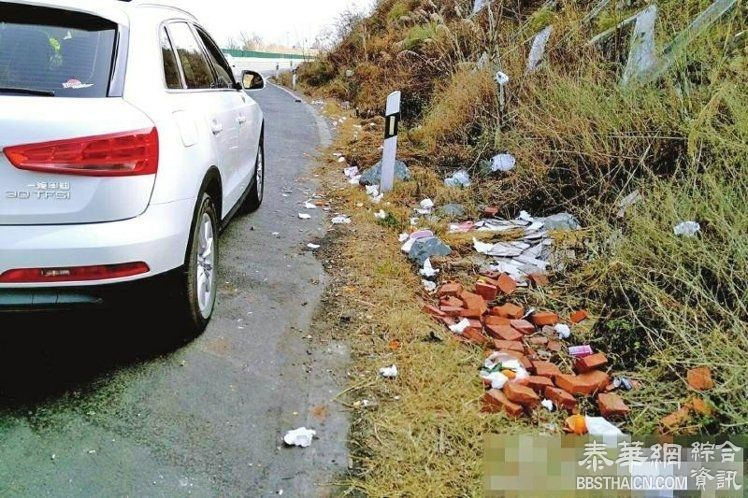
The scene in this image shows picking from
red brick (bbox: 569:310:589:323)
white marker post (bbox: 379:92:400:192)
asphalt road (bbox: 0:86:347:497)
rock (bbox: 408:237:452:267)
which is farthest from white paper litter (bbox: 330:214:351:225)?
red brick (bbox: 569:310:589:323)

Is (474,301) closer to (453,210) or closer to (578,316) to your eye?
(578,316)

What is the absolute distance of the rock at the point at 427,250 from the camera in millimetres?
4336

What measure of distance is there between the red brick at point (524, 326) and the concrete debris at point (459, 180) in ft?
9.61

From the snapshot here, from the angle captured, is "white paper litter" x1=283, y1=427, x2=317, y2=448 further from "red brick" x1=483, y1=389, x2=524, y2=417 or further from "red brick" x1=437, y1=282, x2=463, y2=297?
"red brick" x1=437, y1=282, x2=463, y2=297

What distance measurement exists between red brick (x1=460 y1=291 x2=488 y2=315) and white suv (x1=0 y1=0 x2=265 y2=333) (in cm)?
171

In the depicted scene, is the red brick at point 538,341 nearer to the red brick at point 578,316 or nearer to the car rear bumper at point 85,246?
the red brick at point 578,316

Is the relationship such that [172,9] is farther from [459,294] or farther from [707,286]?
[707,286]

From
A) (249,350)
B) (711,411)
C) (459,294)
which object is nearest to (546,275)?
(459,294)

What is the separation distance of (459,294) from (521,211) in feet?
5.78

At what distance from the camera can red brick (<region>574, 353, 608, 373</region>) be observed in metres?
2.84

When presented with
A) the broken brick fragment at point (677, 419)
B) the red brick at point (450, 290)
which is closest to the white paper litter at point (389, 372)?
the red brick at point (450, 290)

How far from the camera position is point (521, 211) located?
5133mm

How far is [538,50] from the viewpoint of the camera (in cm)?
707

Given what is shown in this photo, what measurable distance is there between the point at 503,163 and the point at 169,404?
448 centimetres
